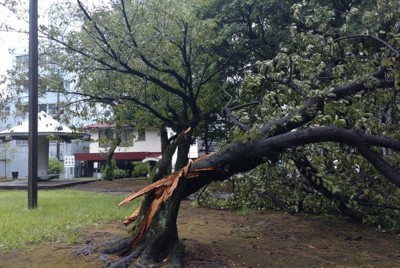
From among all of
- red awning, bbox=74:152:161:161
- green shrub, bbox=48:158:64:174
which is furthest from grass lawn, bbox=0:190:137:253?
green shrub, bbox=48:158:64:174

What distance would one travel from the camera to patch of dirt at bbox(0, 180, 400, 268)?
18.0ft

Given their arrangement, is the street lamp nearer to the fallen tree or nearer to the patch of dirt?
the patch of dirt

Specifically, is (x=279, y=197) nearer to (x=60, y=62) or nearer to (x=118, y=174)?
(x=60, y=62)

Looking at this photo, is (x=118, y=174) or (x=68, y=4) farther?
(x=118, y=174)

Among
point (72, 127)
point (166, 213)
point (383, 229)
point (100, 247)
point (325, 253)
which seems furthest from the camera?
point (72, 127)

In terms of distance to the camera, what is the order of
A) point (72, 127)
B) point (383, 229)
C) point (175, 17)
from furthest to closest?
point (72, 127)
point (175, 17)
point (383, 229)

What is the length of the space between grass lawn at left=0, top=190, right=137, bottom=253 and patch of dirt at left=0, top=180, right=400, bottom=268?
0.38 m

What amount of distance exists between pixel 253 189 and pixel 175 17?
397 cm

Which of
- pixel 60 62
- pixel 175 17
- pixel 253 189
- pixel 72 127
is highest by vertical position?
pixel 175 17

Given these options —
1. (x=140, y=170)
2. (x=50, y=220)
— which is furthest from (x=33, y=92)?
(x=140, y=170)

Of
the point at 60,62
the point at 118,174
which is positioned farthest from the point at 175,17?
the point at 118,174

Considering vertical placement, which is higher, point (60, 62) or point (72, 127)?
point (60, 62)

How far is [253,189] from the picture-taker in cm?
987

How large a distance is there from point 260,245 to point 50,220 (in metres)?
4.14
